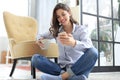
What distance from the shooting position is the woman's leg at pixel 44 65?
1.72 meters

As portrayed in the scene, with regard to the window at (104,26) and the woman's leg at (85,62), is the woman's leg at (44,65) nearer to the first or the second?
Result: the woman's leg at (85,62)

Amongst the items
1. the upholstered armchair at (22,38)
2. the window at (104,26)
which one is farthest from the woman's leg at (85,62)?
the window at (104,26)

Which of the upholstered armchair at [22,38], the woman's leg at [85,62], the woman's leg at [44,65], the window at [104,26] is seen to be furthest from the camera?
the window at [104,26]

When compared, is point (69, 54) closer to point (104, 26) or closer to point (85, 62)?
point (85, 62)

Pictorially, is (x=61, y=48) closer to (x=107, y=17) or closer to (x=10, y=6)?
(x=107, y=17)

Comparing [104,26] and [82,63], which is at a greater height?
[104,26]

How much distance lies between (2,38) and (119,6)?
11.1 feet

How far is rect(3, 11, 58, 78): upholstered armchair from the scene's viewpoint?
2.30 meters

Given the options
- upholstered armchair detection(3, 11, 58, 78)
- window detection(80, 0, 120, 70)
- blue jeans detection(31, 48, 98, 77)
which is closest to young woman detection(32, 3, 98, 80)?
blue jeans detection(31, 48, 98, 77)

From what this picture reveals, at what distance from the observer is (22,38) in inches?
105

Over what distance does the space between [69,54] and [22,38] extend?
1042 millimetres

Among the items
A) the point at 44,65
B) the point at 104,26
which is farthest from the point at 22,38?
the point at 104,26

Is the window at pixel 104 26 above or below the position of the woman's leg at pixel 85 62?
above

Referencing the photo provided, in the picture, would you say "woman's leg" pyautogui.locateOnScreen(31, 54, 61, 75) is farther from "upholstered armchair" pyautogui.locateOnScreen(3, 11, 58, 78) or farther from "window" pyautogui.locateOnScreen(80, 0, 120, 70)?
A: "window" pyautogui.locateOnScreen(80, 0, 120, 70)
